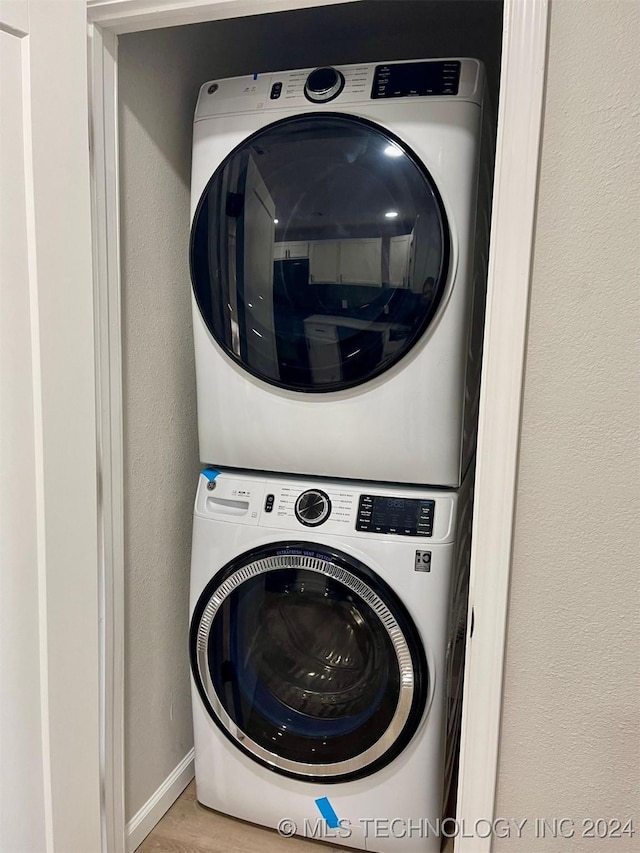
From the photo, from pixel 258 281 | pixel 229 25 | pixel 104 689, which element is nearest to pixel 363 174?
pixel 258 281

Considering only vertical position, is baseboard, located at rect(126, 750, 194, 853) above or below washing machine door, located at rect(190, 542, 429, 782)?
below

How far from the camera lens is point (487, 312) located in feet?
3.42

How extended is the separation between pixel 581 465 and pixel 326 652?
0.85 m

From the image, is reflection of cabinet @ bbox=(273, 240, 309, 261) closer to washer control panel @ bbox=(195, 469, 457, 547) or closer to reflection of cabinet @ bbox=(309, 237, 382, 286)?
reflection of cabinet @ bbox=(309, 237, 382, 286)

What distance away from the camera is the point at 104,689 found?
1.45 m

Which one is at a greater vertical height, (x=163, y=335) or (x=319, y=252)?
(x=319, y=252)

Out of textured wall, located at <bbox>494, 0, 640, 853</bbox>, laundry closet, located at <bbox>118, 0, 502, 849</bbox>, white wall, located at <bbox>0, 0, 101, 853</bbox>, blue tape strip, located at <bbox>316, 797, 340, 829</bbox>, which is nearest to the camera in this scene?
textured wall, located at <bbox>494, 0, 640, 853</bbox>

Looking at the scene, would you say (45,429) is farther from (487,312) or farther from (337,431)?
(487,312)

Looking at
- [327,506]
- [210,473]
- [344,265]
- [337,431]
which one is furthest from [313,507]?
[344,265]

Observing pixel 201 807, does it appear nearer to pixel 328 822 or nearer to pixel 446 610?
pixel 328 822

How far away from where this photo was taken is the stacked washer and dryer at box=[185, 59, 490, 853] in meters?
1.42

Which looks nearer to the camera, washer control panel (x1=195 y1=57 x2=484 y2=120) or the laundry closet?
washer control panel (x1=195 y1=57 x2=484 y2=120)

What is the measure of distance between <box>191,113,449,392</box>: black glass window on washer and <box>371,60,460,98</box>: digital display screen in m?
0.09

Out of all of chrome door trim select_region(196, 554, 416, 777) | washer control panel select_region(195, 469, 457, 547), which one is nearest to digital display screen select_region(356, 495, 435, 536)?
washer control panel select_region(195, 469, 457, 547)
